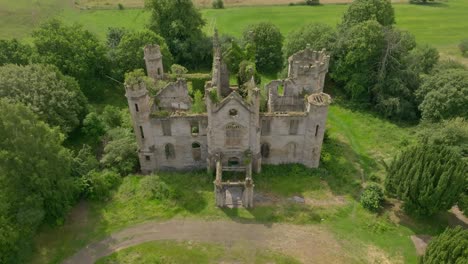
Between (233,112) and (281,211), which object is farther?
(281,211)

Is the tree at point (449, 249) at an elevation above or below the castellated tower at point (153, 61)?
below

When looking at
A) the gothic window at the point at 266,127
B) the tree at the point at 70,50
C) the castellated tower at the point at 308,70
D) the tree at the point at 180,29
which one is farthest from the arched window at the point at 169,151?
the tree at the point at 180,29

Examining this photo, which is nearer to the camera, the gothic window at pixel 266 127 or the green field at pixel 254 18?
the gothic window at pixel 266 127

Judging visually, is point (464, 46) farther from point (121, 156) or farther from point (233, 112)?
point (121, 156)

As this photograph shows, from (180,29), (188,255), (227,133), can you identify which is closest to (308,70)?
(227,133)

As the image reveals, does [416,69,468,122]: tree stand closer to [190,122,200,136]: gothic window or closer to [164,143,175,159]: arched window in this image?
[190,122,200,136]: gothic window

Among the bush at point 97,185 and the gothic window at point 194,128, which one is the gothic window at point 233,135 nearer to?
the gothic window at point 194,128

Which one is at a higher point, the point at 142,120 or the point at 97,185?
the point at 142,120
